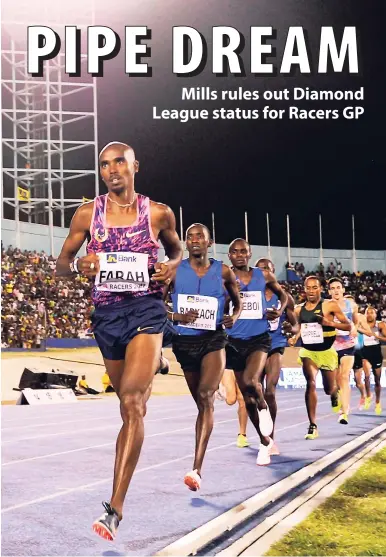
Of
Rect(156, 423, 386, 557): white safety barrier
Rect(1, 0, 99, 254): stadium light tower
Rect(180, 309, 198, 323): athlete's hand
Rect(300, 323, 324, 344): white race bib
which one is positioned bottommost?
Rect(156, 423, 386, 557): white safety barrier

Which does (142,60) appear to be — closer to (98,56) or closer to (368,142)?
(98,56)

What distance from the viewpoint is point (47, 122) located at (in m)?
10.2

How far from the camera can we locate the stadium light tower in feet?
22.2

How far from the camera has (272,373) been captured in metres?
7.48

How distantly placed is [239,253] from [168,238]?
89.6 inches

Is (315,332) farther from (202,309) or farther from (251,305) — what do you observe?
(202,309)

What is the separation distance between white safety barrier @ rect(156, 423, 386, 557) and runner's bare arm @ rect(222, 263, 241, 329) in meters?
1.11

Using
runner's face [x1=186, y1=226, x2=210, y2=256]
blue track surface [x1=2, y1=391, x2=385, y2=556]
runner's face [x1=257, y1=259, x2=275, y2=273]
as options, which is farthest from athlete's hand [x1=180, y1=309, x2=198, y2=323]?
runner's face [x1=257, y1=259, x2=275, y2=273]

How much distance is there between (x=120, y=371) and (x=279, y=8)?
374 centimetres

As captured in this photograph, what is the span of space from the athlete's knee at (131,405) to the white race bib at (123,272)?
1.78 feet

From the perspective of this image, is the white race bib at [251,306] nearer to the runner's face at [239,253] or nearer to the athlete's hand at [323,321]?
the runner's face at [239,253]

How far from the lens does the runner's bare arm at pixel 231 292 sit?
561 centimetres

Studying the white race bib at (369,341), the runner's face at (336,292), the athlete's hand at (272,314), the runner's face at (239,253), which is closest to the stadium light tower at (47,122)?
the runner's face at (239,253)

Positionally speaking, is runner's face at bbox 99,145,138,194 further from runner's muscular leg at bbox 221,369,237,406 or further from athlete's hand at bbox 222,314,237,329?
runner's muscular leg at bbox 221,369,237,406
